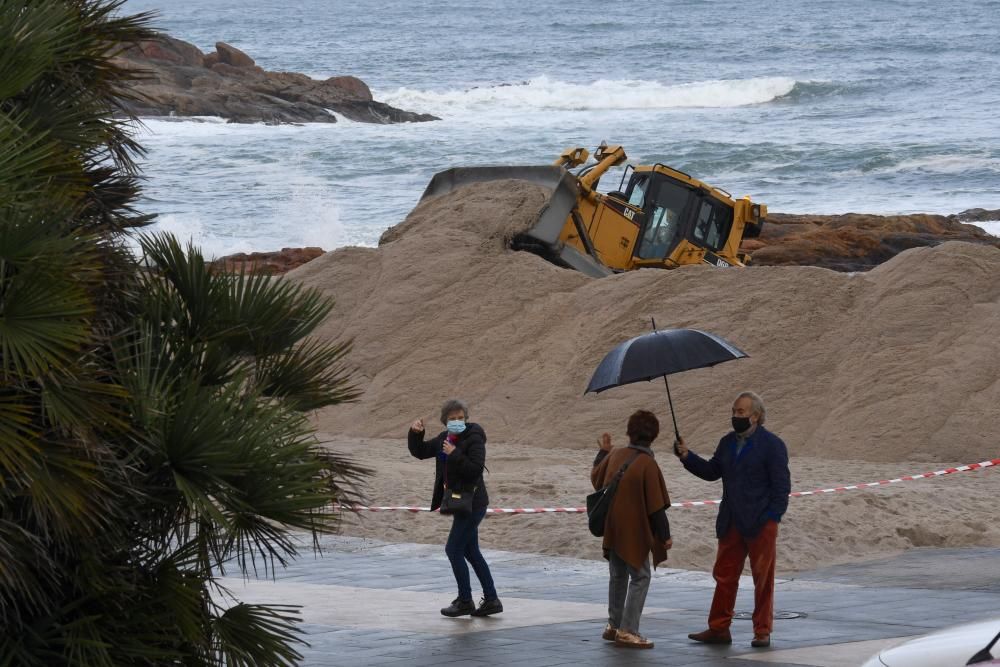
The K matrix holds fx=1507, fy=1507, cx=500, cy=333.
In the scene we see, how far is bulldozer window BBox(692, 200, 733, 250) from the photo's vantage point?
75.5 feet

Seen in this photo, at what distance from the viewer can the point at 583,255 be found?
22016 mm

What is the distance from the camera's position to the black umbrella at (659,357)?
30.5 ft

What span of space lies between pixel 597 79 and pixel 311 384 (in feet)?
266

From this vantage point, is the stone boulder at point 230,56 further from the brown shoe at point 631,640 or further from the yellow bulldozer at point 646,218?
the brown shoe at point 631,640

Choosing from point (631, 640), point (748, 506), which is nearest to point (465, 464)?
point (631, 640)

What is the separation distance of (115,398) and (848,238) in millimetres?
27366

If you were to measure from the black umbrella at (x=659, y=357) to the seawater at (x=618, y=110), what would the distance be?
22992 mm

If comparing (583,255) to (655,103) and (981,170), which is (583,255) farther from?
(655,103)

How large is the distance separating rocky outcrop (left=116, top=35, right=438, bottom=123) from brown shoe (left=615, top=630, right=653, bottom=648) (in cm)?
5954

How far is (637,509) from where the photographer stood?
883 cm

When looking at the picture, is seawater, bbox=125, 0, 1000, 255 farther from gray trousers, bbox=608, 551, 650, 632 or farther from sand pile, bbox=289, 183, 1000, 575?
gray trousers, bbox=608, 551, 650, 632

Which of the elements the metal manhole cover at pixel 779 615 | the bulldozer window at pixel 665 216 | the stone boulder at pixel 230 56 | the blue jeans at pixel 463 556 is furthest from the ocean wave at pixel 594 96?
the blue jeans at pixel 463 556

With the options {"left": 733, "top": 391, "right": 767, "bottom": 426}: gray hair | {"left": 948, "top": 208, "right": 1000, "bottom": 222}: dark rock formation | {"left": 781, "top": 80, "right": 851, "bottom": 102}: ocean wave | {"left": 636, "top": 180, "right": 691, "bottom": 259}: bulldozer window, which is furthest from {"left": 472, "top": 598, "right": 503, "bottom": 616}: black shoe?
{"left": 781, "top": 80, "right": 851, "bottom": 102}: ocean wave

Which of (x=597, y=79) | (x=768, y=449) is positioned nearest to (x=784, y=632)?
(x=768, y=449)
